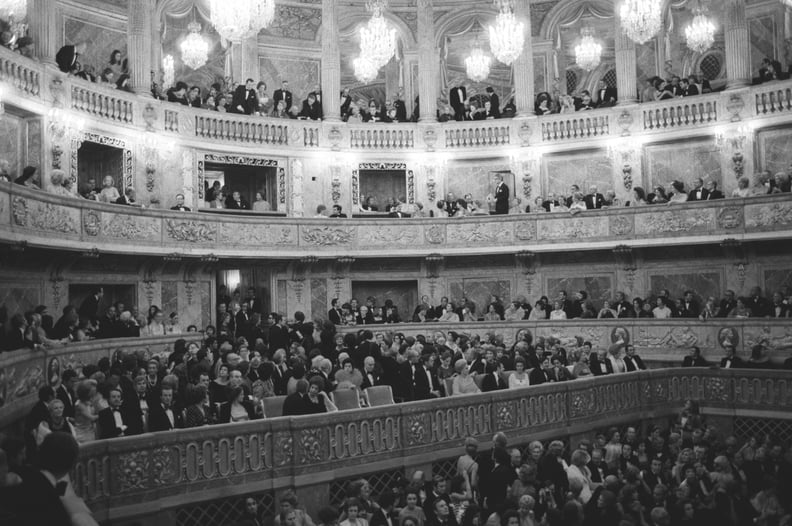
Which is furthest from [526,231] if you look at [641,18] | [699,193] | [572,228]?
[641,18]

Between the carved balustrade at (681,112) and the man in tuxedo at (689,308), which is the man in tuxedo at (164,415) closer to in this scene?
the man in tuxedo at (689,308)

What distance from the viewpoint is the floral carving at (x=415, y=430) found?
10688 millimetres

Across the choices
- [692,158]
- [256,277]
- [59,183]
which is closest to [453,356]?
[59,183]

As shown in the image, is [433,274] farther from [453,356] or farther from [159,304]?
[453,356]

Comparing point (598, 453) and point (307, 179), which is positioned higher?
point (307, 179)

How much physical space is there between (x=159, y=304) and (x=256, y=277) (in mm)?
3405

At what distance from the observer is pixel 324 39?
983 inches

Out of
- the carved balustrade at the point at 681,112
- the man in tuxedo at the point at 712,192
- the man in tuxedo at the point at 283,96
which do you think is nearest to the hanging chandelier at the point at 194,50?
the man in tuxedo at the point at 283,96

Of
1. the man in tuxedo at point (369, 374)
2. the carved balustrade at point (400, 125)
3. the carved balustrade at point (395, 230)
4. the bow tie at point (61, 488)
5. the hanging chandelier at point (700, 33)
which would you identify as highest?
the hanging chandelier at point (700, 33)

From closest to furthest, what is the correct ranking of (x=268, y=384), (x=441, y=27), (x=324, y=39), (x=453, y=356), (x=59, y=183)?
(x=268, y=384) → (x=453, y=356) → (x=59, y=183) → (x=324, y=39) → (x=441, y=27)

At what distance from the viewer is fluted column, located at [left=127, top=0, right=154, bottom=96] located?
21.5 m

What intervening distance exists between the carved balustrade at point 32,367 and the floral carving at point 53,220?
3.04 metres

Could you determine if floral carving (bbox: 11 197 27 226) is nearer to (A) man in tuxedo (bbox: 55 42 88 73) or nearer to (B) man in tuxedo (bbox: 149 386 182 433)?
(A) man in tuxedo (bbox: 55 42 88 73)

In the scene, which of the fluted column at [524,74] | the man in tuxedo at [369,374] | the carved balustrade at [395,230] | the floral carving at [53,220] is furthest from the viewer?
the fluted column at [524,74]
